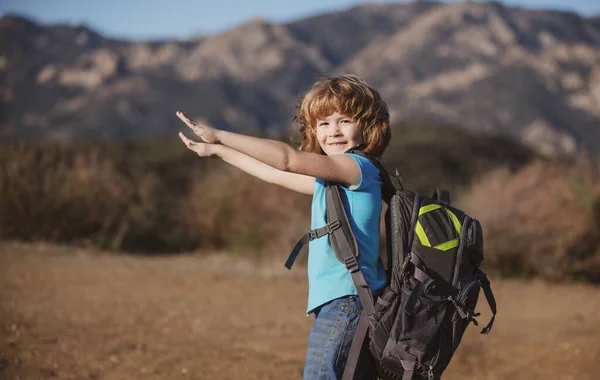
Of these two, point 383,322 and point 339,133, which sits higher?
point 339,133

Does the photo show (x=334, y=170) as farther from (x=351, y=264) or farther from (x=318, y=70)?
(x=318, y=70)

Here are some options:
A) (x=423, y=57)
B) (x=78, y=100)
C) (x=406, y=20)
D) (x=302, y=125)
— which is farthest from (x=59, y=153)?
(x=406, y=20)

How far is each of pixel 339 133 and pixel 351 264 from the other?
0.61 m

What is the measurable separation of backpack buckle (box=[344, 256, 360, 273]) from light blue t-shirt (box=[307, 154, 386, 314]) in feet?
0.23

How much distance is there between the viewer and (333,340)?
314cm

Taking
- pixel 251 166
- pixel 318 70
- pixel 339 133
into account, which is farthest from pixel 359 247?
pixel 318 70

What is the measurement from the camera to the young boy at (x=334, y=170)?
3035 millimetres

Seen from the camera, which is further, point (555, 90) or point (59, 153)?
point (555, 90)

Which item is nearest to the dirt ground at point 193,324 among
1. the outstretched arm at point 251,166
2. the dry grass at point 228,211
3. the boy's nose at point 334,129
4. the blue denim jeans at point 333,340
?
the dry grass at point 228,211

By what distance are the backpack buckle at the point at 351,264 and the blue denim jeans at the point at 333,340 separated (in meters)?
0.15

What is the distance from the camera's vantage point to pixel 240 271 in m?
12.0

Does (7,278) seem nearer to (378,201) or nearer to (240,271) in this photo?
(240,271)

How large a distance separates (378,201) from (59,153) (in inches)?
546

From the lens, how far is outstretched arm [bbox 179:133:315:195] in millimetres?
3145
